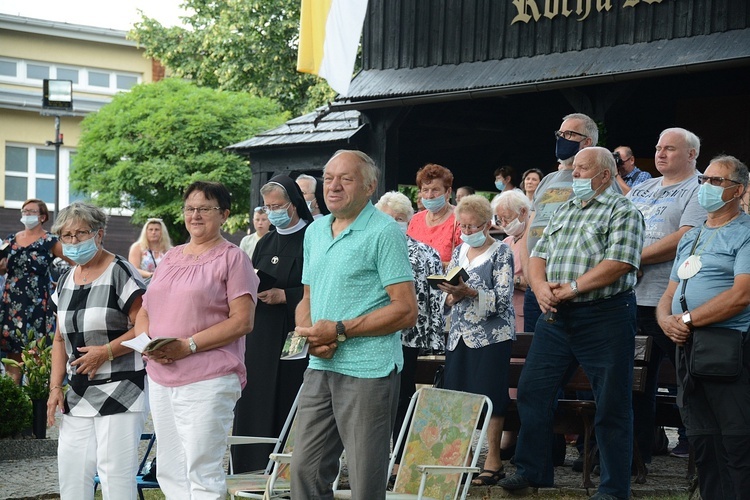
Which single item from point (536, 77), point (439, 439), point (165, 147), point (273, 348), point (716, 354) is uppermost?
point (165, 147)

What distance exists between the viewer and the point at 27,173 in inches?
1502

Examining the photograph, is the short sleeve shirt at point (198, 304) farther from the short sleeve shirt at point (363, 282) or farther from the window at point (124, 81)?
the window at point (124, 81)

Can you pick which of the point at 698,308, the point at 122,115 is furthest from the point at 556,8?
the point at 122,115

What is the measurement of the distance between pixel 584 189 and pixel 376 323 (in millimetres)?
2290

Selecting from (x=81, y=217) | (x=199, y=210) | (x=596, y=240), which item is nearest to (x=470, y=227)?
(x=596, y=240)

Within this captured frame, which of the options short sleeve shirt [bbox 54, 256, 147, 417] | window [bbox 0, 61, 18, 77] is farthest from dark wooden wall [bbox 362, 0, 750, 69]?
window [bbox 0, 61, 18, 77]

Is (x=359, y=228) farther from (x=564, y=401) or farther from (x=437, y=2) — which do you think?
(x=437, y=2)

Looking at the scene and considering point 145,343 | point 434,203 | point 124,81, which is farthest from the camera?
point 124,81

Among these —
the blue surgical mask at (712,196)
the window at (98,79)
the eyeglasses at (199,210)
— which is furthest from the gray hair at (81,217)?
the window at (98,79)

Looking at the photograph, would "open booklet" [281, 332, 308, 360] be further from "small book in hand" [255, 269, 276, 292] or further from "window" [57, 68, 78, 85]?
"window" [57, 68, 78, 85]

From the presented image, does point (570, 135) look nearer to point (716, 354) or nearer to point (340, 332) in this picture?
point (716, 354)

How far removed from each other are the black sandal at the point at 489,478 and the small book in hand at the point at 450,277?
1320 mm

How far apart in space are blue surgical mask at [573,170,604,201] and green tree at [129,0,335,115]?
25135mm

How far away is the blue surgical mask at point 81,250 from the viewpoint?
6254 millimetres
